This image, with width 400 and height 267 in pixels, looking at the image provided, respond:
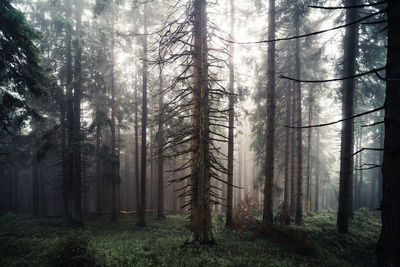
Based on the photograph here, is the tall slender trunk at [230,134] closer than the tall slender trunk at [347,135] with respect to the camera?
No

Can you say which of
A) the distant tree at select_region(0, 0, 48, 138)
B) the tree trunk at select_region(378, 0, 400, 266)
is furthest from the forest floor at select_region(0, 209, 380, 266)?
the distant tree at select_region(0, 0, 48, 138)

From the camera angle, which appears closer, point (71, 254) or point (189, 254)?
point (71, 254)

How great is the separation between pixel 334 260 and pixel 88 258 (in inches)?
296

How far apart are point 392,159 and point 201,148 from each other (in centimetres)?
Answer: 453

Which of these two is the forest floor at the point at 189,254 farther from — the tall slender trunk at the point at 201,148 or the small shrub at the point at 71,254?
the tall slender trunk at the point at 201,148

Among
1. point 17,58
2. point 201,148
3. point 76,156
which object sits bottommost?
point 76,156

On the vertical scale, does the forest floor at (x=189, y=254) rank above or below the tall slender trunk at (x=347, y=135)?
below

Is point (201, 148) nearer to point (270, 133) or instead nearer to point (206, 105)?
point (206, 105)

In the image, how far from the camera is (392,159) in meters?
2.44

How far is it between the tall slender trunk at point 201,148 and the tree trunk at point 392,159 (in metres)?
4.39

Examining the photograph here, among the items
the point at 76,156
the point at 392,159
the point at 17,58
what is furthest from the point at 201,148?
the point at 76,156

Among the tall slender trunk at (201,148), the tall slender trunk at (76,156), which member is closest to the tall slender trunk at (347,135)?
the tall slender trunk at (201,148)

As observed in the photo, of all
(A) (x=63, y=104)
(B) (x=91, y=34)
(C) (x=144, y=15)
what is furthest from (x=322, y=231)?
(B) (x=91, y=34)

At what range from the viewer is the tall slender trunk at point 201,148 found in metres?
6.30
